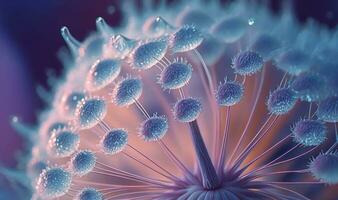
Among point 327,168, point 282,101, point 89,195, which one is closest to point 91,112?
point 89,195

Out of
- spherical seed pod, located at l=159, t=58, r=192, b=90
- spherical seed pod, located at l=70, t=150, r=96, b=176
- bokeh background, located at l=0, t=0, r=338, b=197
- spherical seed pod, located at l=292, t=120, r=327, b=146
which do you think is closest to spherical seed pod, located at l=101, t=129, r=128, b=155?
spherical seed pod, located at l=70, t=150, r=96, b=176

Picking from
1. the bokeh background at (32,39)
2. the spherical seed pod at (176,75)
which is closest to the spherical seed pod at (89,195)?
the spherical seed pod at (176,75)

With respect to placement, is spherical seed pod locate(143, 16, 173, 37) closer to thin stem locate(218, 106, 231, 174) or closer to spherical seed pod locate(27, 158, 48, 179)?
thin stem locate(218, 106, 231, 174)

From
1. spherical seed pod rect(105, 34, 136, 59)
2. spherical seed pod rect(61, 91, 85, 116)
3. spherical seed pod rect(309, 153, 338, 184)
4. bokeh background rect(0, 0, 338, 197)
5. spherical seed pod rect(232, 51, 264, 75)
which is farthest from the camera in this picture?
bokeh background rect(0, 0, 338, 197)

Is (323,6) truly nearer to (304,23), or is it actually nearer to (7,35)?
(304,23)

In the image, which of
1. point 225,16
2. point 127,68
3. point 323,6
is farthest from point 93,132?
point 323,6

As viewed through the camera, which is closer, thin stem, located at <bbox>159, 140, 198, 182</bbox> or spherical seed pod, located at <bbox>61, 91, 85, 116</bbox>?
thin stem, located at <bbox>159, 140, 198, 182</bbox>
